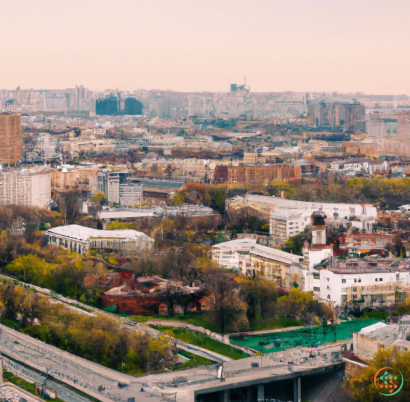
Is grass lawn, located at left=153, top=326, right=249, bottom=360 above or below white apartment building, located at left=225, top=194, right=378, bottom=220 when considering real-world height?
below

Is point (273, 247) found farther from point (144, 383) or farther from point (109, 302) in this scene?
point (144, 383)

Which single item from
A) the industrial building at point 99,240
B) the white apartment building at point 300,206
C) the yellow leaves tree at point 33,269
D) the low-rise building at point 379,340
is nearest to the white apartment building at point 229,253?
the industrial building at point 99,240

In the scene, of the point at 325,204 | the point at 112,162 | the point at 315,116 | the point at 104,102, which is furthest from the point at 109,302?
the point at 104,102

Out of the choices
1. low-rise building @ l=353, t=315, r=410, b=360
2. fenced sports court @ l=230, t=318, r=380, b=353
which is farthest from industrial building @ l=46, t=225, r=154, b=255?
low-rise building @ l=353, t=315, r=410, b=360

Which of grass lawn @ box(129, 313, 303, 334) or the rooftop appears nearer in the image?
grass lawn @ box(129, 313, 303, 334)

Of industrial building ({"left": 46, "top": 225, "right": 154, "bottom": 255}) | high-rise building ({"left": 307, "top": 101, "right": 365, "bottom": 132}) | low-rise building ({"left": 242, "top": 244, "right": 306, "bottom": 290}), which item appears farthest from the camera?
high-rise building ({"left": 307, "top": 101, "right": 365, "bottom": 132})

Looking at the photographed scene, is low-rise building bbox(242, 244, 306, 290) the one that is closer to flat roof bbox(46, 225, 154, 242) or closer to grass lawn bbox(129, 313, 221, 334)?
grass lawn bbox(129, 313, 221, 334)

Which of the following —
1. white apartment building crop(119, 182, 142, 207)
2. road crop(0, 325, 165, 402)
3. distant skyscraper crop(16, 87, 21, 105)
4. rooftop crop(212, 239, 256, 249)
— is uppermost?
distant skyscraper crop(16, 87, 21, 105)
